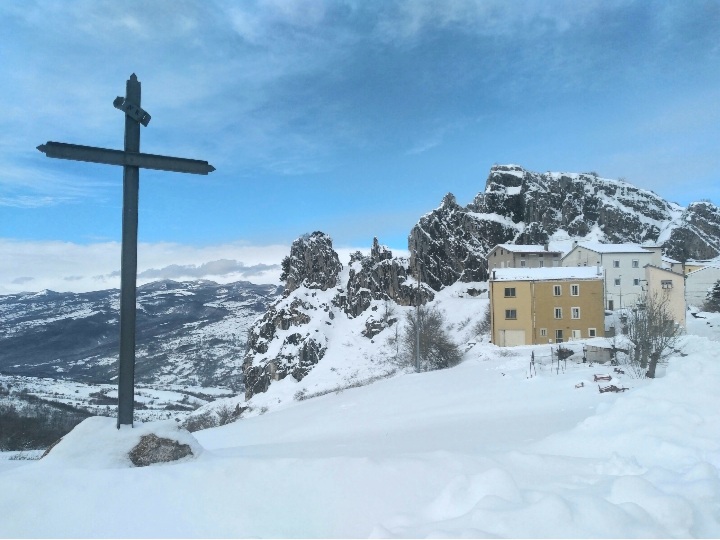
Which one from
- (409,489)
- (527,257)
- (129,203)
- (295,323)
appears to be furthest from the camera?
(295,323)

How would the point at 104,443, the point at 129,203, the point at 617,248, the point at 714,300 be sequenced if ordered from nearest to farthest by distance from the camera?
the point at 104,443 → the point at 129,203 → the point at 714,300 → the point at 617,248

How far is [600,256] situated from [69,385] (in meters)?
135

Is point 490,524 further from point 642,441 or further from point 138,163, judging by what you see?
point 138,163

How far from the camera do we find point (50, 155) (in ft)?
20.2

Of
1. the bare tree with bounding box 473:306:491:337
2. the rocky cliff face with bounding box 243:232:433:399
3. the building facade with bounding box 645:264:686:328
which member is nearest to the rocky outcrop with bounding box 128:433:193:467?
Answer: the building facade with bounding box 645:264:686:328

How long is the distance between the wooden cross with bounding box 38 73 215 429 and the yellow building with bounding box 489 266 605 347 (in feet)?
135

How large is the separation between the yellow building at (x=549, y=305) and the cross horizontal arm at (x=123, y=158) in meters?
40.8

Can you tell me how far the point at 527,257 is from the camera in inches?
2788

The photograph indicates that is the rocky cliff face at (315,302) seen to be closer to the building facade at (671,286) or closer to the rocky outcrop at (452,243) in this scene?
the rocky outcrop at (452,243)

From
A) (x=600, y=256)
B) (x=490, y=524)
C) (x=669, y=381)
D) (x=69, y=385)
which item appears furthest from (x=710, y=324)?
(x=69, y=385)

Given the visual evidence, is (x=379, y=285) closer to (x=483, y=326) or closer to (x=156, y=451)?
(x=483, y=326)

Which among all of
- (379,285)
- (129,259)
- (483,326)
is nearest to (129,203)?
(129,259)

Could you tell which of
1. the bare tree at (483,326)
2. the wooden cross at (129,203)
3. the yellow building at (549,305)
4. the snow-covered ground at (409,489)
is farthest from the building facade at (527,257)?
the wooden cross at (129,203)

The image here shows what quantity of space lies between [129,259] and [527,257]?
69.7m
